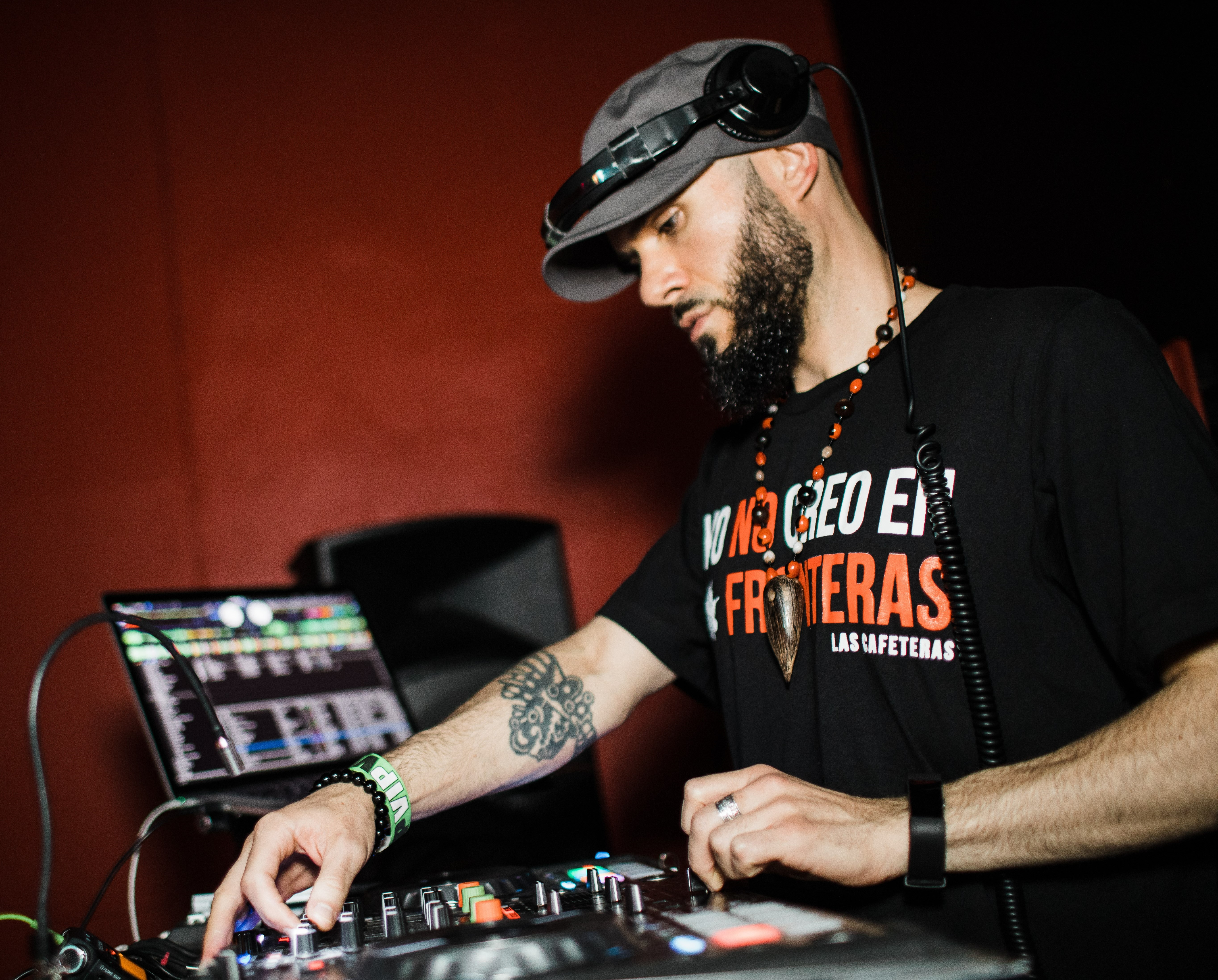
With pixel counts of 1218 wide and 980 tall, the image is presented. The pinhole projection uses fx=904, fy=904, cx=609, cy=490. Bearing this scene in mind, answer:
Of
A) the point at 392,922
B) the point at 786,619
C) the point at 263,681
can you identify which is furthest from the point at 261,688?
the point at 786,619

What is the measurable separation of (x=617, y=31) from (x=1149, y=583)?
8.13 feet

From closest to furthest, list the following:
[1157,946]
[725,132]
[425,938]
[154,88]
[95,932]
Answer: [425,938]
[1157,946]
[725,132]
[95,932]
[154,88]

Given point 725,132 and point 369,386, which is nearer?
point 725,132

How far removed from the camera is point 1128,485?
929 mm

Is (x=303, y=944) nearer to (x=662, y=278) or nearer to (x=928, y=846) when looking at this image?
(x=928, y=846)

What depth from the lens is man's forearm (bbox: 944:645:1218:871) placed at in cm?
83

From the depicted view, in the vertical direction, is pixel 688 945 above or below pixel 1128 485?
below

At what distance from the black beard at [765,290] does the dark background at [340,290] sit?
880 millimetres

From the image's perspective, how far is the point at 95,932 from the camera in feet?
7.04

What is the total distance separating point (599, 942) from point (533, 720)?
759 millimetres

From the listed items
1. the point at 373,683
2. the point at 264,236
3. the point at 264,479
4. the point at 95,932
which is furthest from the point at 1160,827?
the point at 264,236

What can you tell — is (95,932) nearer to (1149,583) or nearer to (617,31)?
(1149,583)

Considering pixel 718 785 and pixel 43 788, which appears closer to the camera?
pixel 43 788

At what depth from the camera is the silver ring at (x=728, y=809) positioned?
2.89 feet
